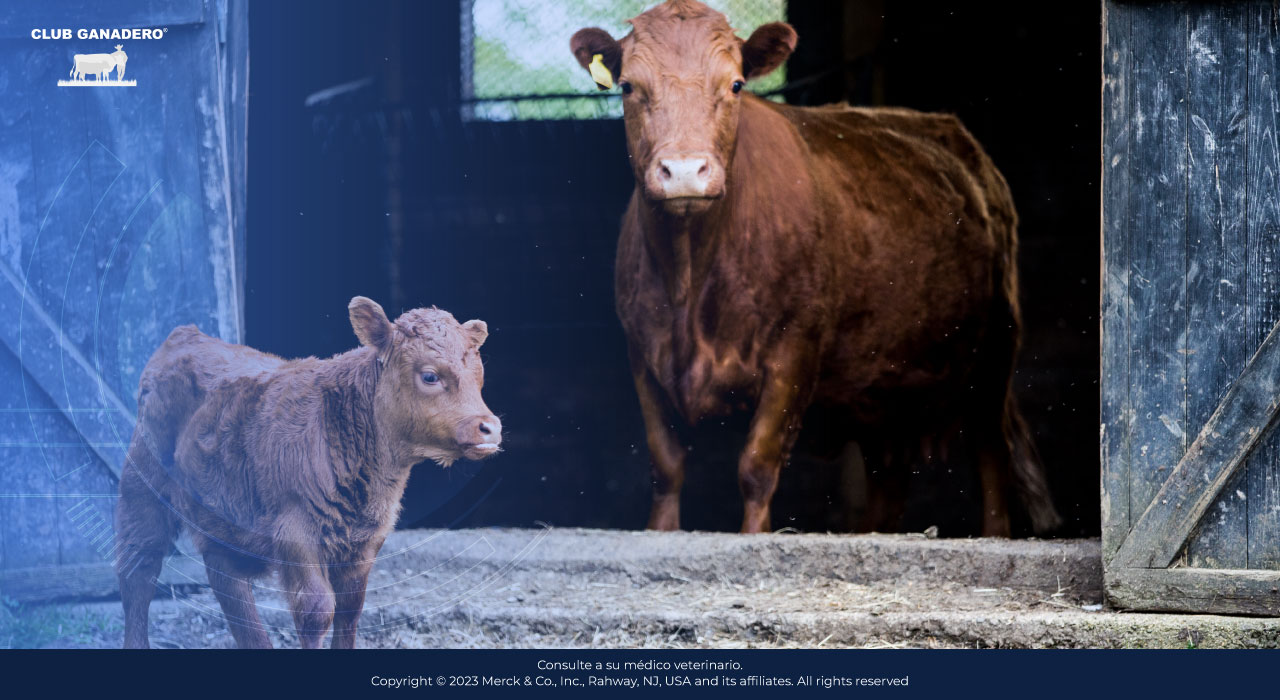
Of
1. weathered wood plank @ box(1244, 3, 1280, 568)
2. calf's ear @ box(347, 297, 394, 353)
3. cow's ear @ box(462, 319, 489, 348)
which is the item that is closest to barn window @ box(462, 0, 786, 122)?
cow's ear @ box(462, 319, 489, 348)

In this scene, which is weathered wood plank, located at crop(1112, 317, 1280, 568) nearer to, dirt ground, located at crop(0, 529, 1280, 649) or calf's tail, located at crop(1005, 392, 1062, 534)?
dirt ground, located at crop(0, 529, 1280, 649)

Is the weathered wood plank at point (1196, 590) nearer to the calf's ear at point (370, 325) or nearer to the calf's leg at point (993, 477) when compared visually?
the calf's leg at point (993, 477)

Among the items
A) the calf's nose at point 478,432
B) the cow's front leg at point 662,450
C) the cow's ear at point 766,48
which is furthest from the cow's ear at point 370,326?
the cow's ear at point 766,48

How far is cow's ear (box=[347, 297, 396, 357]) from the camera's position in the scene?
460 cm

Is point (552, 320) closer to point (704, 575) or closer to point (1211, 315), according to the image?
point (704, 575)

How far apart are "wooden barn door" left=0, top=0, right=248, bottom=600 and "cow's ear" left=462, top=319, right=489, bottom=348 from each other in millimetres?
952

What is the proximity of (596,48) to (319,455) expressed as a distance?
80.8 inches

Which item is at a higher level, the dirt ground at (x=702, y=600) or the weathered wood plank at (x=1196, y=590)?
the weathered wood plank at (x=1196, y=590)

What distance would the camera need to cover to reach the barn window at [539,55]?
6.20m

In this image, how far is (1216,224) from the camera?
4.64m

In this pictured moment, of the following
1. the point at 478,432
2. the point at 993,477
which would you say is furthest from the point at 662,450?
the point at 993,477

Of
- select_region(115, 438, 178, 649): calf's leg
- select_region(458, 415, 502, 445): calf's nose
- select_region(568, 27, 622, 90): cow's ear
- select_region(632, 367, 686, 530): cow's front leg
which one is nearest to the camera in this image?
select_region(458, 415, 502, 445): calf's nose

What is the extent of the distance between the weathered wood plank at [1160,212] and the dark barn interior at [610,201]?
3.09 meters

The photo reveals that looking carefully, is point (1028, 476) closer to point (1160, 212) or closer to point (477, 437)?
point (1160, 212)
